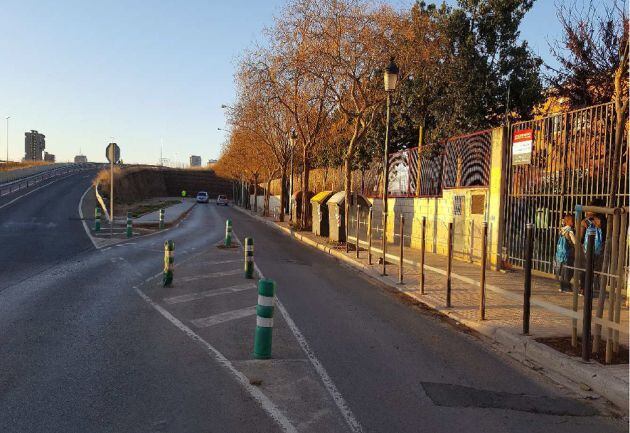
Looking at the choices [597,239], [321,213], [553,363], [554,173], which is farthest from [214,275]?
[321,213]

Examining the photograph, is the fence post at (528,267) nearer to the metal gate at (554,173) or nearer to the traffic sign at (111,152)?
the metal gate at (554,173)

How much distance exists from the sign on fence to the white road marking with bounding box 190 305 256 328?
7934mm

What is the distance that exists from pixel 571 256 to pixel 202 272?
26.6ft

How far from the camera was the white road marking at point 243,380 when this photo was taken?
14.6ft

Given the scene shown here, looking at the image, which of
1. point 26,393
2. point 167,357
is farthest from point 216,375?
point 26,393

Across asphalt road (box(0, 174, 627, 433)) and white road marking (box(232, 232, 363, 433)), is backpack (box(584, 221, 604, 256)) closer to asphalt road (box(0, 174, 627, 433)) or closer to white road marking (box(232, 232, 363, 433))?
asphalt road (box(0, 174, 627, 433))

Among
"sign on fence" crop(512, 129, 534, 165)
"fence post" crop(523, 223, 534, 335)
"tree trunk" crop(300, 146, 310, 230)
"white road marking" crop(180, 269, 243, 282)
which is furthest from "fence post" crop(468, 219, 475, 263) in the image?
"tree trunk" crop(300, 146, 310, 230)

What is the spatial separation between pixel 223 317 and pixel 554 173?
835 cm

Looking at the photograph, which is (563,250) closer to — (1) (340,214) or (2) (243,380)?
(2) (243,380)

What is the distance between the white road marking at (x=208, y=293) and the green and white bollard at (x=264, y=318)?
12.2ft

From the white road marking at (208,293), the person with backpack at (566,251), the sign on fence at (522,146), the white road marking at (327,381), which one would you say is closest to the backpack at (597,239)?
the person with backpack at (566,251)

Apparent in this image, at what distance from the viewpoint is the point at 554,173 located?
12445mm

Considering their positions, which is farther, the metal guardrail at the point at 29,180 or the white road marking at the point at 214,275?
the metal guardrail at the point at 29,180

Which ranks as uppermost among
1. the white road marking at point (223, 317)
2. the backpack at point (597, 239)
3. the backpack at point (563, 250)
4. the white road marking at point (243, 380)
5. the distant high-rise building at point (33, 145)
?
the distant high-rise building at point (33, 145)
